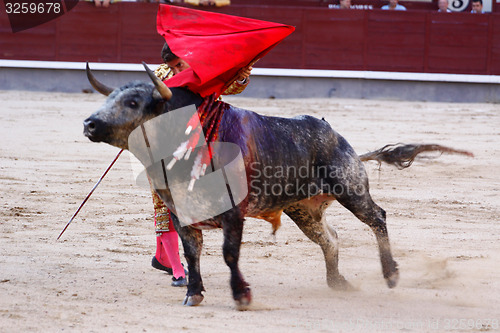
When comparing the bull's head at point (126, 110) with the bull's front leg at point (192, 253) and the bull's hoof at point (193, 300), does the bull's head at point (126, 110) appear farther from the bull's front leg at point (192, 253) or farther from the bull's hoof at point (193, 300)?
the bull's hoof at point (193, 300)

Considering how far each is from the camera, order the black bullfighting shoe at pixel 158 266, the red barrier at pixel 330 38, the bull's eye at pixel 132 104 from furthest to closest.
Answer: the red barrier at pixel 330 38
the black bullfighting shoe at pixel 158 266
the bull's eye at pixel 132 104

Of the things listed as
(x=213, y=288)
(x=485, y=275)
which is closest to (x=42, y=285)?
(x=213, y=288)

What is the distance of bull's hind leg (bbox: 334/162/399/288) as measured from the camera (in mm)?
3184

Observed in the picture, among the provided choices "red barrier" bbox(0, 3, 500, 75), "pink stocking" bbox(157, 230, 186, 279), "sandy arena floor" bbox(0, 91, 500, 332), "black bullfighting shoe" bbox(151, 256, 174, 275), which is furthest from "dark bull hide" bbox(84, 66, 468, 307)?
"red barrier" bbox(0, 3, 500, 75)

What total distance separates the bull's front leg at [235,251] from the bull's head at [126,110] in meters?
0.45

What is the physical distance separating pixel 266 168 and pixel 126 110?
0.63 metres

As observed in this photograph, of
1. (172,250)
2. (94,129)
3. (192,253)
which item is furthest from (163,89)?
(172,250)

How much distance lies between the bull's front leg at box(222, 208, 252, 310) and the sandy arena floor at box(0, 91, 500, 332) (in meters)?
0.06

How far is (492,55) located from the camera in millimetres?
10586

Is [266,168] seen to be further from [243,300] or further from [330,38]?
[330,38]

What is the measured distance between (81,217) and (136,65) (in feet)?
20.7

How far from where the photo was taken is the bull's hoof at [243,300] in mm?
2777

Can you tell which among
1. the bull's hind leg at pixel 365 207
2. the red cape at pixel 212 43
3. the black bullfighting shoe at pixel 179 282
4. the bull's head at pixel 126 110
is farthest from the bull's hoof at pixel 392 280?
the bull's head at pixel 126 110

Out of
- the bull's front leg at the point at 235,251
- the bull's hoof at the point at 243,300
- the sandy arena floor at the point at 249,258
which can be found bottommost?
the sandy arena floor at the point at 249,258
